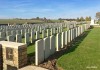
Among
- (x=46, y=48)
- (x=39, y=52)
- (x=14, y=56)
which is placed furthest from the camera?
(x=46, y=48)

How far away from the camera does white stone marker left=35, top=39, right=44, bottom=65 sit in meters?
6.95

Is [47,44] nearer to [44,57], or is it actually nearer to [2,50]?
[44,57]

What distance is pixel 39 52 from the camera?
23.4ft

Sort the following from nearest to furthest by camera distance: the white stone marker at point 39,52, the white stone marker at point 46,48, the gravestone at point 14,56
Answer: the gravestone at point 14,56 → the white stone marker at point 39,52 → the white stone marker at point 46,48

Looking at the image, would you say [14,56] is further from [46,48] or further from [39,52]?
[46,48]

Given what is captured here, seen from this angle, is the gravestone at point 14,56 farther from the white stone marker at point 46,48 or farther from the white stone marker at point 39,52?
the white stone marker at point 46,48

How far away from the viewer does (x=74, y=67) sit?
6641 mm

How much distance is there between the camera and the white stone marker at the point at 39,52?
274 inches

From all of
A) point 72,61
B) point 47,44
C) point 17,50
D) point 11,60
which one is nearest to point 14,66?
point 11,60

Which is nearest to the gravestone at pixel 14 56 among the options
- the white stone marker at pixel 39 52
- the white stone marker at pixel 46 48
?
the white stone marker at pixel 39 52

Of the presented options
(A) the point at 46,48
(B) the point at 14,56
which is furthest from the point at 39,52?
(B) the point at 14,56

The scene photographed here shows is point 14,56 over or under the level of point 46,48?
under

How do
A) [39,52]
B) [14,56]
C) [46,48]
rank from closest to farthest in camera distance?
[14,56] < [39,52] < [46,48]

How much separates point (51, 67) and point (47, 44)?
1.75m
